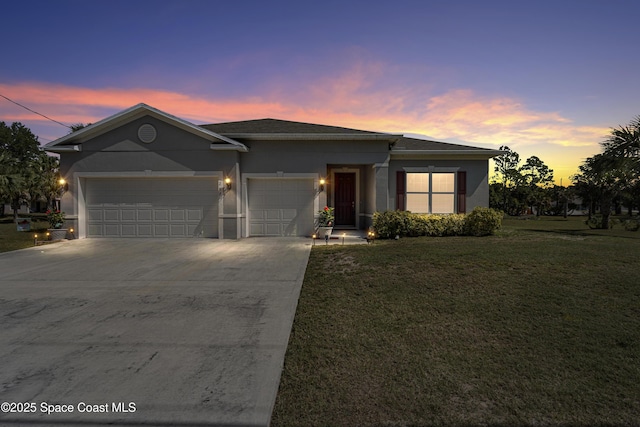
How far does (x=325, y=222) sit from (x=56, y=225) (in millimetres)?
10494

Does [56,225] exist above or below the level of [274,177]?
below

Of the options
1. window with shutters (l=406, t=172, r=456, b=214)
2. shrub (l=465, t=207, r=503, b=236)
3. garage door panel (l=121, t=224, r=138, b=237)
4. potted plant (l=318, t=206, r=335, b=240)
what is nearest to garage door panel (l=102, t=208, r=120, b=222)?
garage door panel (l=121, t=224, r=138, b=237)

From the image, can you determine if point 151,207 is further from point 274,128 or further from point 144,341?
point 144,341

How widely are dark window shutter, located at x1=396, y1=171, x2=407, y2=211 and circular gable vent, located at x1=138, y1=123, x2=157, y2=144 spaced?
1041 centimetres

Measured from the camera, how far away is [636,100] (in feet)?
49.2

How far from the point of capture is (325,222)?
477 inches

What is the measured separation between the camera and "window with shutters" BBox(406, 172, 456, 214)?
14117 mm

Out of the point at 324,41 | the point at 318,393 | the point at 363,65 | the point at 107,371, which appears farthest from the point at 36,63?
the point at 318,393

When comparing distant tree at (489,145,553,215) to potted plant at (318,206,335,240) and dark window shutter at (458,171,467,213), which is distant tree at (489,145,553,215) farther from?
potted plant at (318,206,335,240)

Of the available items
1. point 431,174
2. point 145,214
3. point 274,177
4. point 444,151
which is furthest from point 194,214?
point 444,151

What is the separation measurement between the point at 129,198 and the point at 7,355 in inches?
405

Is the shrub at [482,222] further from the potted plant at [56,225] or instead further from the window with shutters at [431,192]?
the potted plant at [56,225]

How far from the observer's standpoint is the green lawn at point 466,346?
251 centimetres

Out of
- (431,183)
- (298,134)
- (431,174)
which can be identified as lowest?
(431,183)
